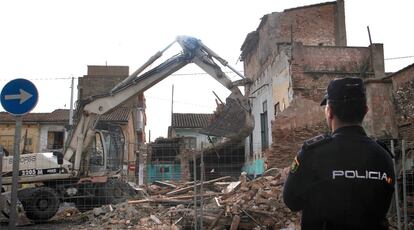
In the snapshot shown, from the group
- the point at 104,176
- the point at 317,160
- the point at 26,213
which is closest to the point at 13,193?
the point at 317,160

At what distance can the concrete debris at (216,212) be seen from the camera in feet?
35.4

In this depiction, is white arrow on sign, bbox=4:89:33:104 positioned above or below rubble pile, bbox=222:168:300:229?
above

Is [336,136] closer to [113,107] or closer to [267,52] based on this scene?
[113,107]

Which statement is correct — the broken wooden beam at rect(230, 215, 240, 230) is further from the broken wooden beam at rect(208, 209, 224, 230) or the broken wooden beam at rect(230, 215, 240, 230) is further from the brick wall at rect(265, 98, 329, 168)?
the brick wall at rect(265, 98, 329, 168)

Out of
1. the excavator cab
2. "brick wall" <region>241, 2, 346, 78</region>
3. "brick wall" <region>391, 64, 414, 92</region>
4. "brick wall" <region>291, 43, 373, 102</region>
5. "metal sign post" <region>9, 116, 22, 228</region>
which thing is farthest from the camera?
"brick wall" <region>241, 2, 346, 78</region>

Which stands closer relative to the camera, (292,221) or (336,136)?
(336,136)

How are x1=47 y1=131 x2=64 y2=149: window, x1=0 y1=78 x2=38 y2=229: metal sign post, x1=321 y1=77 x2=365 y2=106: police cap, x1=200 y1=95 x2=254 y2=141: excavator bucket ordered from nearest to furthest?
1. x1=321 y1=77 x2=365 y2=106: police cap
2. x1=0 y1=78 x2=38 y2=229: metal sign post
3. x1=200 y1=95 x2=254 y2=141: excavator bucket
4. x1=47 y1=131 x2=64 y2=149: window

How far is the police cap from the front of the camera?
2.65m

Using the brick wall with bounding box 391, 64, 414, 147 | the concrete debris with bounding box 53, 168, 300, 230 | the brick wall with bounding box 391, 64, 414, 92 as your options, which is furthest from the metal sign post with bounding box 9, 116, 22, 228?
the brick wall with bounding box 391, 64, 414, 92

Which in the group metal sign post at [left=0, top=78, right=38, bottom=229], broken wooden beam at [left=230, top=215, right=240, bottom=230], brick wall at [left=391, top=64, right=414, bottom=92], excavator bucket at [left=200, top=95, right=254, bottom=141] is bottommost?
broken wooden beam at [left=230, top=215, right=240, bottom=230]

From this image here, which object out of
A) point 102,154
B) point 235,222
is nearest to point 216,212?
point 235,222

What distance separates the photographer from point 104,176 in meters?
15.9

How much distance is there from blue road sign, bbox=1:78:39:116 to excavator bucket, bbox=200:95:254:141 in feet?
25.4

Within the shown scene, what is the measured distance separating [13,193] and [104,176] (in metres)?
8.62
